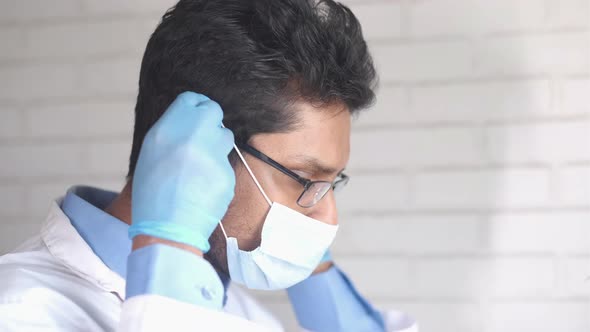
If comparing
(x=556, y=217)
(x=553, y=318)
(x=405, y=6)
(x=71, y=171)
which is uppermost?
(x=405, y=6)

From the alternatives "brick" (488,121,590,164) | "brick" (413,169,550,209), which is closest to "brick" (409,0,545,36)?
"brick" (488,121,590,164)

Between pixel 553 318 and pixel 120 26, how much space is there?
53.2 inches

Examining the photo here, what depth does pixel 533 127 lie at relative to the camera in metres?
1.77

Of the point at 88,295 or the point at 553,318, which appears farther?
the point at 553,318

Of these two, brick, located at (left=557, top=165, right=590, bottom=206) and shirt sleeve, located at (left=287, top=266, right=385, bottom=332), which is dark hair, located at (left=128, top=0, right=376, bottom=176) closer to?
shirt sleeve, located at (left=287, top=266, right=385, bottom=332)

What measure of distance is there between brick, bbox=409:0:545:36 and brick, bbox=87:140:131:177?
82 cm

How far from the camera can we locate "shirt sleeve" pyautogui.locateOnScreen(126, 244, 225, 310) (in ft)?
3.23

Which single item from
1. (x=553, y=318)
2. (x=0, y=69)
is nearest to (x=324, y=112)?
(x=553, y=318)

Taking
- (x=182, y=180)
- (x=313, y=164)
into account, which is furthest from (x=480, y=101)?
(x=182, y=180)

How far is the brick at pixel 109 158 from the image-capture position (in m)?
1.93

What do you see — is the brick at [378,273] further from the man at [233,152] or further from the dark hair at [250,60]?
the dark hair at [250,60]

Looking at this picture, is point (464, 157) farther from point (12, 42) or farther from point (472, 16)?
point (12, 42)

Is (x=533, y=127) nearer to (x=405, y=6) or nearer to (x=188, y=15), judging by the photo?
(x=405, y=6)

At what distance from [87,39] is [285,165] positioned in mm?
931
